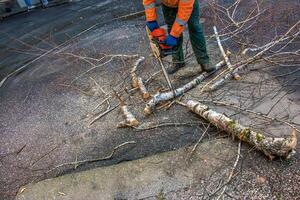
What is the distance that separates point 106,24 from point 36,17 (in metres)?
2.50

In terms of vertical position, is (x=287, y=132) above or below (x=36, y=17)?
below

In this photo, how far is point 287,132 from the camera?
3045 mm

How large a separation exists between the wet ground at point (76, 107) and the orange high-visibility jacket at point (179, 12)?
0.79 meters

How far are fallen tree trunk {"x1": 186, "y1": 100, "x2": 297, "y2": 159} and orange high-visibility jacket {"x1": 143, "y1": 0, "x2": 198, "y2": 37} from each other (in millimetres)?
826

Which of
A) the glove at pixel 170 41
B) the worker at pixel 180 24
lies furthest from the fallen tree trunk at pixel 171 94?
the glove at pixel 170 41

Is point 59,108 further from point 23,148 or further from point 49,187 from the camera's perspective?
point 49,187

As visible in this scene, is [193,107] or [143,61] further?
[143,61]

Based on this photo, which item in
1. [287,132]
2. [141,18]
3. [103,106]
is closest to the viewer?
[287,132]

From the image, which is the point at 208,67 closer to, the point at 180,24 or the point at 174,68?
the point at 174,68

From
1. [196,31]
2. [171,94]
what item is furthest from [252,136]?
[196,31]

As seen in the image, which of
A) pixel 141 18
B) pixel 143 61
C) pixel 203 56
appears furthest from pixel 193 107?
pixel 141 18

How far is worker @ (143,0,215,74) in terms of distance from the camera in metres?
3.49

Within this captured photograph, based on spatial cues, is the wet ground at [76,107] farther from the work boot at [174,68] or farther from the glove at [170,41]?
the glove at [170,41]

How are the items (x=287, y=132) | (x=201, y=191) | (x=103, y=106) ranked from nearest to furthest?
(x=201, y=191)
(x=287, y=132)
(x=103, y=106)
